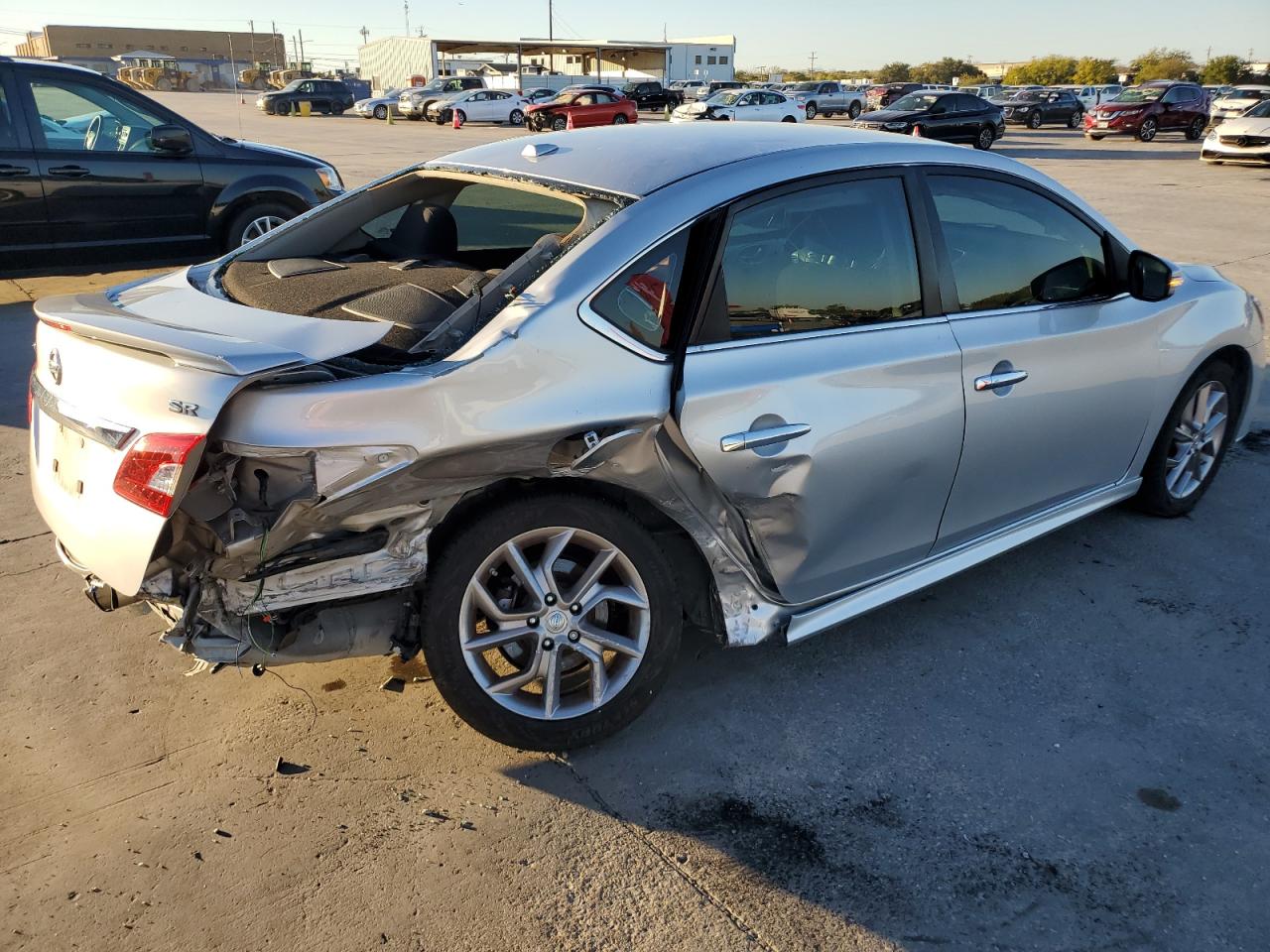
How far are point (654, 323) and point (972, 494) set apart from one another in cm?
137

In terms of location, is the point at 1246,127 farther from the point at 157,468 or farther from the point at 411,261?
the point at 157,468

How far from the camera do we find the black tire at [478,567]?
106 inches

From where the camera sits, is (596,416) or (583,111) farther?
(583,111)

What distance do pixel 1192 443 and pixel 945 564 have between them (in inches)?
68.9

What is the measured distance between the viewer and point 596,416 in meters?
2.66

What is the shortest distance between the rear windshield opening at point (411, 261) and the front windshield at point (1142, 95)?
109 feet

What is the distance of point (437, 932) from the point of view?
7.70 feet

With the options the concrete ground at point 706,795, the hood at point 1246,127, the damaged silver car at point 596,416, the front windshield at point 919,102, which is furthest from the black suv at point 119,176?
the front windshield at point 919,102

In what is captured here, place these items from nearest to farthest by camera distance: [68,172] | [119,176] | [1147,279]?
[1147,279] < [68,172] < [119,176]

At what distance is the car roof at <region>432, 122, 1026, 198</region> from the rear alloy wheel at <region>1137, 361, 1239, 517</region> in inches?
63.1

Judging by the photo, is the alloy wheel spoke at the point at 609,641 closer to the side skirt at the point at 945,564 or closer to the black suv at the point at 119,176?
the side skirt at the point at 945,564

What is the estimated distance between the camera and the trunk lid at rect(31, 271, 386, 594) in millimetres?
2391

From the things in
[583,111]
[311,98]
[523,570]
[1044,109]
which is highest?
[311,98]

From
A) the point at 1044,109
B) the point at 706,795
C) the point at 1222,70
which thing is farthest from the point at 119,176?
the point at 1222,70
